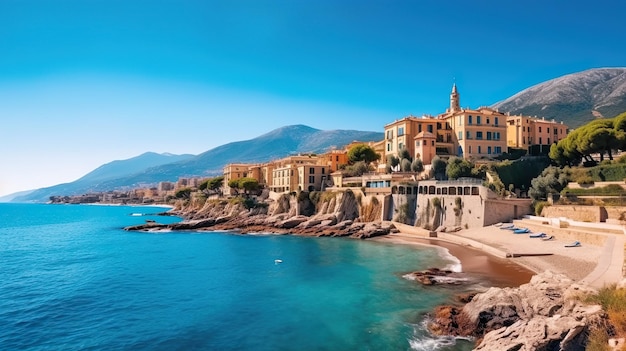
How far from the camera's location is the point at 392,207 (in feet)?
199

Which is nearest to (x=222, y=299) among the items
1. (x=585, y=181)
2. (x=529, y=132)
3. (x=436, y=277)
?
(x=436, y=277)

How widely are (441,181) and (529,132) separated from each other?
83.9ft

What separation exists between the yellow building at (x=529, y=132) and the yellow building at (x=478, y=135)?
13.0 feet

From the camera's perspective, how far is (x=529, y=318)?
18078 mm

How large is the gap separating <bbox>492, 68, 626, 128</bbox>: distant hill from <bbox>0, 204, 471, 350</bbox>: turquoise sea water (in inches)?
4698

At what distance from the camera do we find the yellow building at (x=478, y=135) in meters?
63.7

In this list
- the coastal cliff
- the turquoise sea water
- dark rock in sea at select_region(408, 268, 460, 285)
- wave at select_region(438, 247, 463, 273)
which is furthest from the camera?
the coastal cliff

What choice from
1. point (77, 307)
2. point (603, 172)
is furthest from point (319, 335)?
point (603, 172)

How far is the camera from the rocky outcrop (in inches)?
524

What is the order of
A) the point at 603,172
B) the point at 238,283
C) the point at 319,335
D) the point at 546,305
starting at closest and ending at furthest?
the point at 546,305 → the point at 319,335 → the point at 238,283 → the point at 603,172

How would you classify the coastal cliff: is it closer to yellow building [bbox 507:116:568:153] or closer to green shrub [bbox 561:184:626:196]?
green shrub [bbox 561:184:626:196]

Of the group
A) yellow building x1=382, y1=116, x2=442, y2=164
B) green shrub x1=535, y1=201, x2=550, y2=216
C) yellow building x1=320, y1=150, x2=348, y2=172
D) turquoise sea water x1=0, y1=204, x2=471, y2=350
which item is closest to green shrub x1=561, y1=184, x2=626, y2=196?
green shrub x1=535, y1=201, x2=550, y2=216

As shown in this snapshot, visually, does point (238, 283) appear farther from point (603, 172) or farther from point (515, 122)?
point (515, 122)

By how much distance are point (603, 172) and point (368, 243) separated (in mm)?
26958
